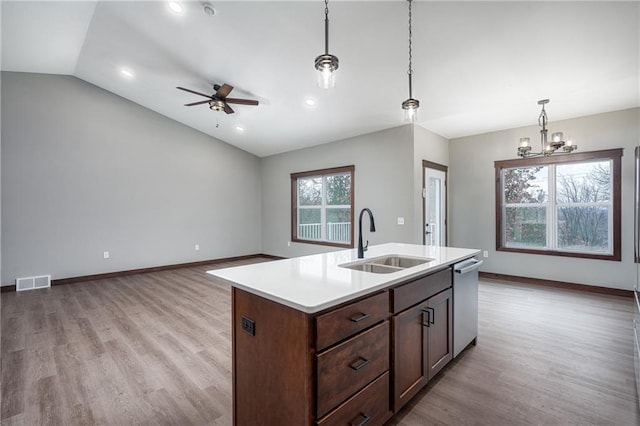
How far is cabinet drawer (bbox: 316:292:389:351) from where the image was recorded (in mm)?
1232

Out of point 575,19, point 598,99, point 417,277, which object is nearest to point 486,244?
point 598,99

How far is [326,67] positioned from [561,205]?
474cm

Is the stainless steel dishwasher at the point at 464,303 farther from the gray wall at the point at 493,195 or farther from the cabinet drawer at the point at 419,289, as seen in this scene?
the gray wall at the point at 493,195

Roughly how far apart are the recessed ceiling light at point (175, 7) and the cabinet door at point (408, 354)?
361 cm

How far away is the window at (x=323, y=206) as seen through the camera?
595cm

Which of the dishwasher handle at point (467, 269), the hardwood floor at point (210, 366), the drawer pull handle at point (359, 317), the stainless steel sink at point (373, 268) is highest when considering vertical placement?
the stainless steel sink at point (373, 268)

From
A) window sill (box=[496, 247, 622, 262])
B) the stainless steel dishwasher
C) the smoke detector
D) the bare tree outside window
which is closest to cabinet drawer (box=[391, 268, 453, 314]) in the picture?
the stainless steel dishwasher

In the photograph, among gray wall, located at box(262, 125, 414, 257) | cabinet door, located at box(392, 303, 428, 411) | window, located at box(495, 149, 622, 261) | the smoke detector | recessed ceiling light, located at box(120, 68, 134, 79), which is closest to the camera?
cabinet door, located at box(392, 303, 428, 411)

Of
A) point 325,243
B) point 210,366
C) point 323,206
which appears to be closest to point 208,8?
point 210,366

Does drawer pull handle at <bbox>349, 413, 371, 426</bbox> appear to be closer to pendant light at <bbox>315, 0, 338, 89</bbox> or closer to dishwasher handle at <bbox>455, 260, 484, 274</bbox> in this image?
dishwasher handle at <bbox>455, 260, 484, 274</bbox>

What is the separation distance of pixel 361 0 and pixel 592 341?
3793 mm

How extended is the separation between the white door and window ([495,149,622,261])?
89 cm

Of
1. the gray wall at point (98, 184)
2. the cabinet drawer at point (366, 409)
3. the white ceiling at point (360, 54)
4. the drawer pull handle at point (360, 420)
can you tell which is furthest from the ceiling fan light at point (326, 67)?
the gray wall at point (98, 184)

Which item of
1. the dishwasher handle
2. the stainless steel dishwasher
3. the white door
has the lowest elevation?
the stainless steel dishwasher
